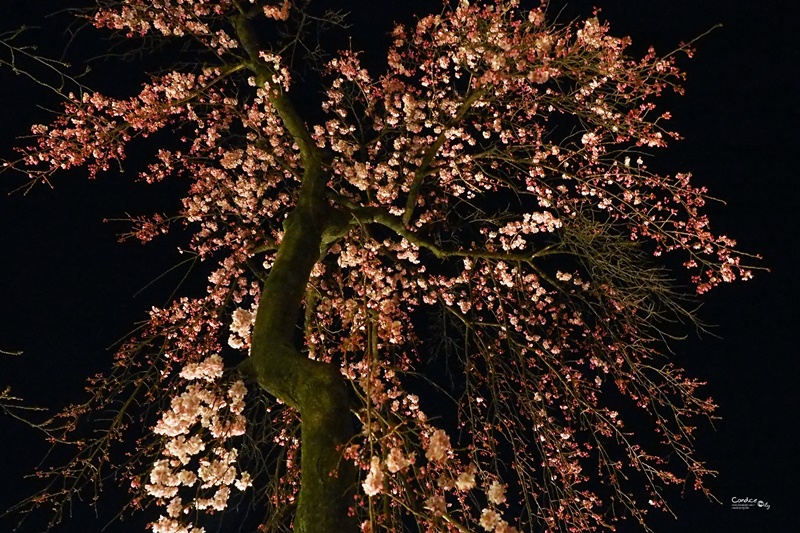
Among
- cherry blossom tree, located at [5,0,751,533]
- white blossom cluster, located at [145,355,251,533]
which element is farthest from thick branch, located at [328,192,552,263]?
white blossom cluster, located at [145,355,251,533]

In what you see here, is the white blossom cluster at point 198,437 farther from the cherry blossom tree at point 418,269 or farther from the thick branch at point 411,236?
the thick branch at point 411,236

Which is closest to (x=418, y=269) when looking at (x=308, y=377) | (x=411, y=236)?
(x=411, y=236)

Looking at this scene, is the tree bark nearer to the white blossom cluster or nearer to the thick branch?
the white blossom cluster

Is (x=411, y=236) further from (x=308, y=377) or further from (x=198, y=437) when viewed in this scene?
(x=198, y=437)

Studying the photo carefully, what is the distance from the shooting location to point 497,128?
280 inches

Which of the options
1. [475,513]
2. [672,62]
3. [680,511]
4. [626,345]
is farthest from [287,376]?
[680,511]

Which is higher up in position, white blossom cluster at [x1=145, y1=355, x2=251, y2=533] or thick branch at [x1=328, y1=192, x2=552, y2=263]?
thick branch at [x1=328, y1=192, x2=552, y2=263]

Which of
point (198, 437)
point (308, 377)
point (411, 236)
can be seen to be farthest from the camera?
point (411, 236)

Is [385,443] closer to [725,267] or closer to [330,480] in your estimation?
[330,480]

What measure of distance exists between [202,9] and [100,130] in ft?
6.38

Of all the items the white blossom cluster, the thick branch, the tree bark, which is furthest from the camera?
the thick branch

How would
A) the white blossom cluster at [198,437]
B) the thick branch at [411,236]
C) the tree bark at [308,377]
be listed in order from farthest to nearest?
the thick branch at [411,236] → the white blossom cluster at [198,437] → the tree bark at [308,377]

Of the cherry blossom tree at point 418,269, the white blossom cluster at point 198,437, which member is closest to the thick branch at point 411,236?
the cherry blossom tree at point 418,269

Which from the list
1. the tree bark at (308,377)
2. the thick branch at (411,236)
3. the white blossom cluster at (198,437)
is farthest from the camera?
the thick branch at (411,236)
